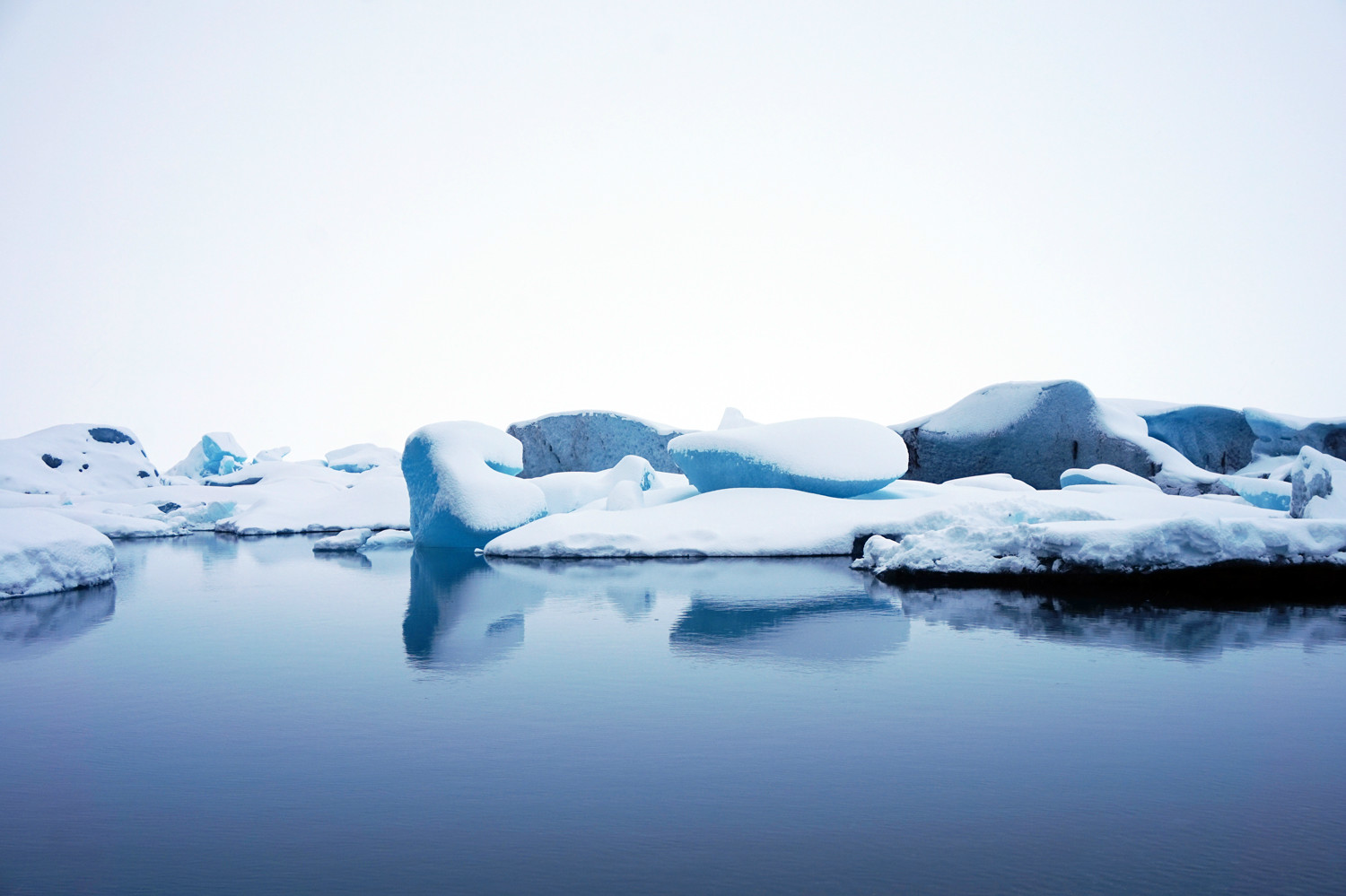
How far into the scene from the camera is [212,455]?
30797 millimetres

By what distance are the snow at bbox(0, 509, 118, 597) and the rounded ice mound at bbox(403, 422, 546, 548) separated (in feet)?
12.4

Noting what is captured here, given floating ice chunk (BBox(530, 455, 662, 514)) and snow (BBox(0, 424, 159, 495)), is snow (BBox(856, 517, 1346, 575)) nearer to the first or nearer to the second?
floating ice chunk (BBox(530, 455, 662, 514))

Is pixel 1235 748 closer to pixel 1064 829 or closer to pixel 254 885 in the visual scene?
pixel 1064 829

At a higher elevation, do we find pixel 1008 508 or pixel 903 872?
pixel 1008 508

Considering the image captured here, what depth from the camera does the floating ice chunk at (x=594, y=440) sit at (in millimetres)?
19516

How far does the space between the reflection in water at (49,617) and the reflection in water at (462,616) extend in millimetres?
1737

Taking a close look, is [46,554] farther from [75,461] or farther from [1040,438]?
[75,461]

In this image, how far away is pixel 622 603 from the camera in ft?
18.0

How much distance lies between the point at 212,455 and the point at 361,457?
5677 mm

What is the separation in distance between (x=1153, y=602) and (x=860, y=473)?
186 inches

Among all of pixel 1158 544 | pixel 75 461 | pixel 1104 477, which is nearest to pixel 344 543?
pixel 1158 544

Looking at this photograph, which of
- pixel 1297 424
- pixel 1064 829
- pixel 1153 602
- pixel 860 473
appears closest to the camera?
pixel 1064 829

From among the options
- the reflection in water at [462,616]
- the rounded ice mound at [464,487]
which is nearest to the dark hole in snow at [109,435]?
the rounded ice mound at [464,487]

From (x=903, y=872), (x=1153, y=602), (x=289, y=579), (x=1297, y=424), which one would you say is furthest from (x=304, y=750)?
(x=1297, y=424)
